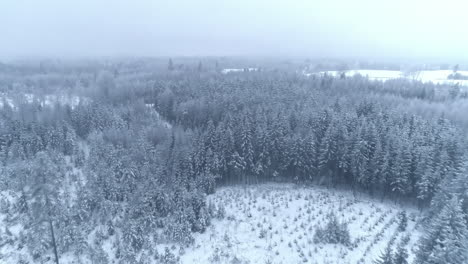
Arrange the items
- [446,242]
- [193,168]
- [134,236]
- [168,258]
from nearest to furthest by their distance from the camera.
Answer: [446,242]
[168,258]
[134,236]
[193,168]

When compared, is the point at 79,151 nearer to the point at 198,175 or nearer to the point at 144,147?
the point at 144,147

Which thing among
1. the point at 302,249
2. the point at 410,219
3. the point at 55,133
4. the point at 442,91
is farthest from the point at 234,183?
the point at 442,91

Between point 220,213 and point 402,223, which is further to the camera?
point 220,213

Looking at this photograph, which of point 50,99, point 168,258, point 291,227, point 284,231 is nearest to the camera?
point 168,258

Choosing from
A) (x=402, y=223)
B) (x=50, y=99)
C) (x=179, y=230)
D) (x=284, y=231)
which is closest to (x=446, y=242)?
(x=402, y=223)

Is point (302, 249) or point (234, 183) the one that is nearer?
point (302, 249)

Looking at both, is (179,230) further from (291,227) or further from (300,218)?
(300,218)

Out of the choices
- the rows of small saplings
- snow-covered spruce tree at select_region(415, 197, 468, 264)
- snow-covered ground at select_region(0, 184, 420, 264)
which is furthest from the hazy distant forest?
the rows of small saplings
